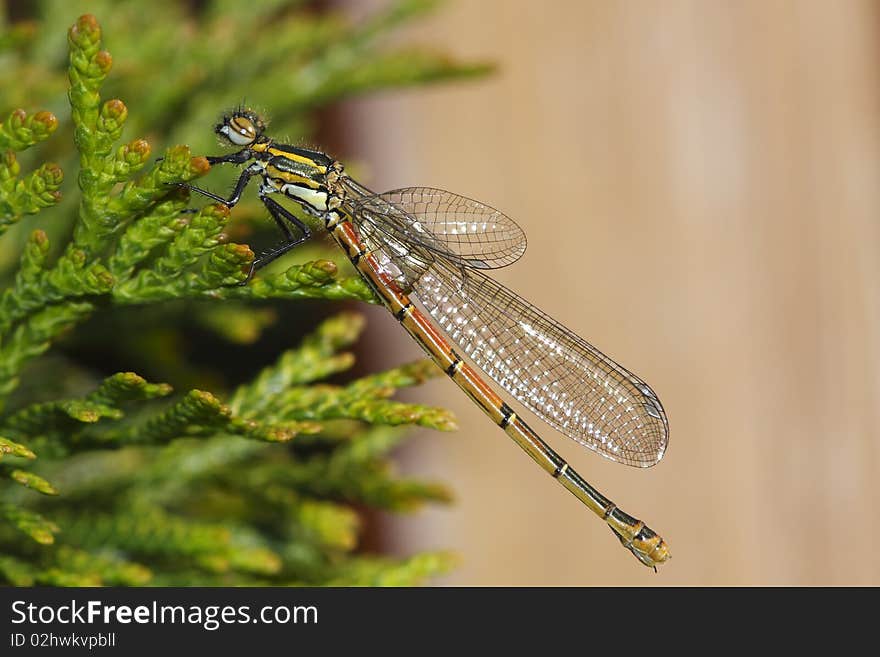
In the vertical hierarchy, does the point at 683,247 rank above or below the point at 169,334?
above

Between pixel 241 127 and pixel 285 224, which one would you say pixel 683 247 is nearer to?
pixel 285 224

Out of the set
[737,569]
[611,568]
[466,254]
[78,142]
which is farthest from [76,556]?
[737,569]

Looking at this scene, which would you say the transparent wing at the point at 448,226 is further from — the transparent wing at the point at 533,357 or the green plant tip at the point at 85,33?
the green plant tip at the point at 85,33

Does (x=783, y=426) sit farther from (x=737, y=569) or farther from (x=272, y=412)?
(x=272, y=412)

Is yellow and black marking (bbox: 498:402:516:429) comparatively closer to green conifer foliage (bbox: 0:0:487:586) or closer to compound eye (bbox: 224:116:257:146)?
green conifer foliage (bbox: 0:0:487:586)

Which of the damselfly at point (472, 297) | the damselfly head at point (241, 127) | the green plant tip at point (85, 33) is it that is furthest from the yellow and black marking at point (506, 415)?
the green plant tip at point (85, 33)

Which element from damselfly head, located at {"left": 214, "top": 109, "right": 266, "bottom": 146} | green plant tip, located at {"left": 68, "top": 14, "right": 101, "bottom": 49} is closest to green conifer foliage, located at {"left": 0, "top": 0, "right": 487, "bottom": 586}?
green plant tip, located at {"left": 68, "top": 14, "right": 101, "bottom": 49}

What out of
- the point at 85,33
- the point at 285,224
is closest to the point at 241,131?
the point at 285,224
